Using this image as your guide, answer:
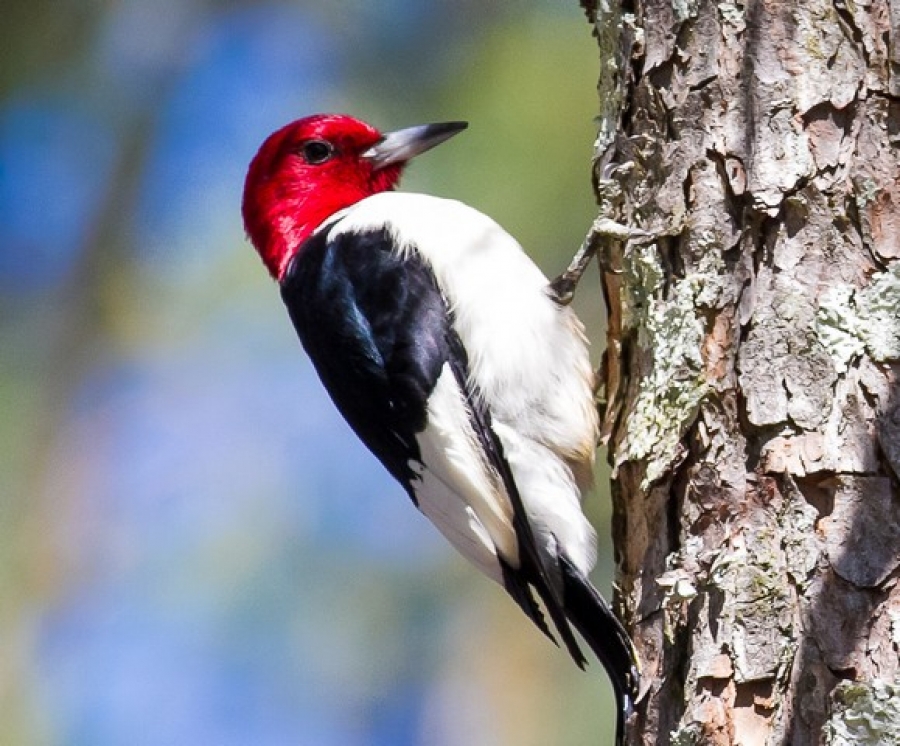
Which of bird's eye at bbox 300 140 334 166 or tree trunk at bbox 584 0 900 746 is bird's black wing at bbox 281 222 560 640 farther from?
bird's eye at bbox 300 140 334 166

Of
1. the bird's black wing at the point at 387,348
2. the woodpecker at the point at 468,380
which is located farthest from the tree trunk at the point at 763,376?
the bird's black wing at the point at 387,348

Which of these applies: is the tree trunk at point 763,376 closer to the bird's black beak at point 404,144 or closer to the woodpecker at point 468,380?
the woodpecker at point 468,380

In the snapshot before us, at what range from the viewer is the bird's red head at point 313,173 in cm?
406

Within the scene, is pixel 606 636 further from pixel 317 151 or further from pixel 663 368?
pixel 317 151

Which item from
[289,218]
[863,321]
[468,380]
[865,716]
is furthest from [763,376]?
[289,218]

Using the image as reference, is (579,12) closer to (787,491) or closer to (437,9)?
(437,9)

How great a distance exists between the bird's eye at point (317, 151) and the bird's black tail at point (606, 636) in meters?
1.69

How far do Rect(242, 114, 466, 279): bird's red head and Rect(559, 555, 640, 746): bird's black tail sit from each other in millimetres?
1533

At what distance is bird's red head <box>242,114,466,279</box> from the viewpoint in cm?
406

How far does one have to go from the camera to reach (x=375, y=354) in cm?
328

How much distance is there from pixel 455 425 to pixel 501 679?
2314 millimetres

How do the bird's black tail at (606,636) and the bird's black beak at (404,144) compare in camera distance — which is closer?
the bird's black tail at (606,636)

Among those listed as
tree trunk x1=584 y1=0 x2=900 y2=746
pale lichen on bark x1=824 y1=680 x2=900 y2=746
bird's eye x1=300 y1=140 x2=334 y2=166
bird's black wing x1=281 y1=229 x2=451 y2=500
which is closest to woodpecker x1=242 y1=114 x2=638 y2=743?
bird's black wing x1=281 y1=229 x2=451 y2=500

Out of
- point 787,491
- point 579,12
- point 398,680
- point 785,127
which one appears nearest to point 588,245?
point 785,127
